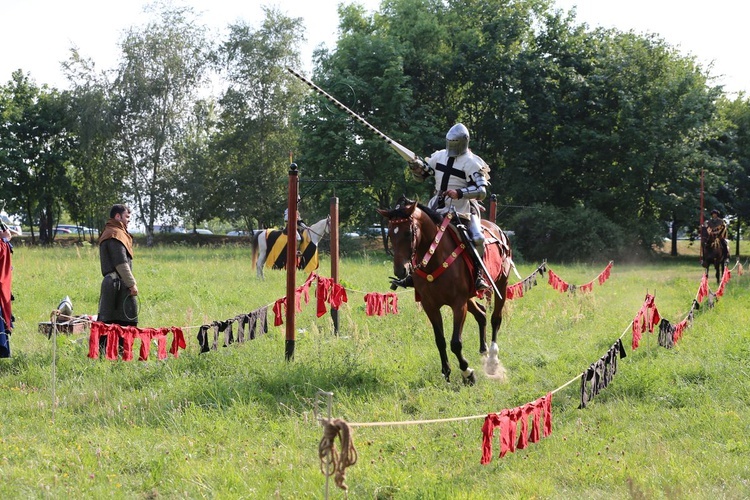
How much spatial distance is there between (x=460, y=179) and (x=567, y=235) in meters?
22.6

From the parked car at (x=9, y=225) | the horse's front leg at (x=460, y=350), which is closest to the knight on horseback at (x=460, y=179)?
the horse's front leg at (x=460, y=350)

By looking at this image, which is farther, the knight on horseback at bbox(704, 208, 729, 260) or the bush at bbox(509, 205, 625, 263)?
the bush at bbox(509, 205, 625, 263)

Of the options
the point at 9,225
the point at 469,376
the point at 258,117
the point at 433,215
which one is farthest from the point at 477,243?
the point at 258,117

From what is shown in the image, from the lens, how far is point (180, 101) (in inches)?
1490

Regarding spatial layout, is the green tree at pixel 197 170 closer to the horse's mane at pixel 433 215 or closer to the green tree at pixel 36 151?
the green tree at pixel 36 151

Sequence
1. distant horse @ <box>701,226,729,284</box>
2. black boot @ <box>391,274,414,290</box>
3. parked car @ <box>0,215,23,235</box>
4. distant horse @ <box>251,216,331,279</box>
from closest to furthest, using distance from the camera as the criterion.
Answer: black boot @ <box>391,274,414,290</box> → parked car @ <box>0,215,23,235</box> → distant horse @ <box>251,216,331,279</box> → distant horse @ <box>701,226,729,284</box>

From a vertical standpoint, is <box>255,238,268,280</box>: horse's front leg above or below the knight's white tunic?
below

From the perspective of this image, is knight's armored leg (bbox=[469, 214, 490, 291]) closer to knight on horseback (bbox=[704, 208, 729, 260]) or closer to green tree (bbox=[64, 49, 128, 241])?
knight on horseback (bbox=[704, 208, 729, 260])

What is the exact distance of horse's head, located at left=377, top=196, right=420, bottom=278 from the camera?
24.7ft

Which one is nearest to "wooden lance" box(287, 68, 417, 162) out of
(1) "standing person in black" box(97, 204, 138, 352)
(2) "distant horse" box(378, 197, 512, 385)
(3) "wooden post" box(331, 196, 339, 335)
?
(2) "distant horse" box(378, 197, 512, 385)

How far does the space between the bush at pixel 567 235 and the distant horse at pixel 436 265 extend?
22.3 meters

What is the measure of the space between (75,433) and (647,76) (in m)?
32.8

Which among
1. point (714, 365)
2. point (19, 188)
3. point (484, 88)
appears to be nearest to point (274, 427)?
point (714, 365)

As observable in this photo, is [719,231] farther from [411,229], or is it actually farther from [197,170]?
[197,170]
